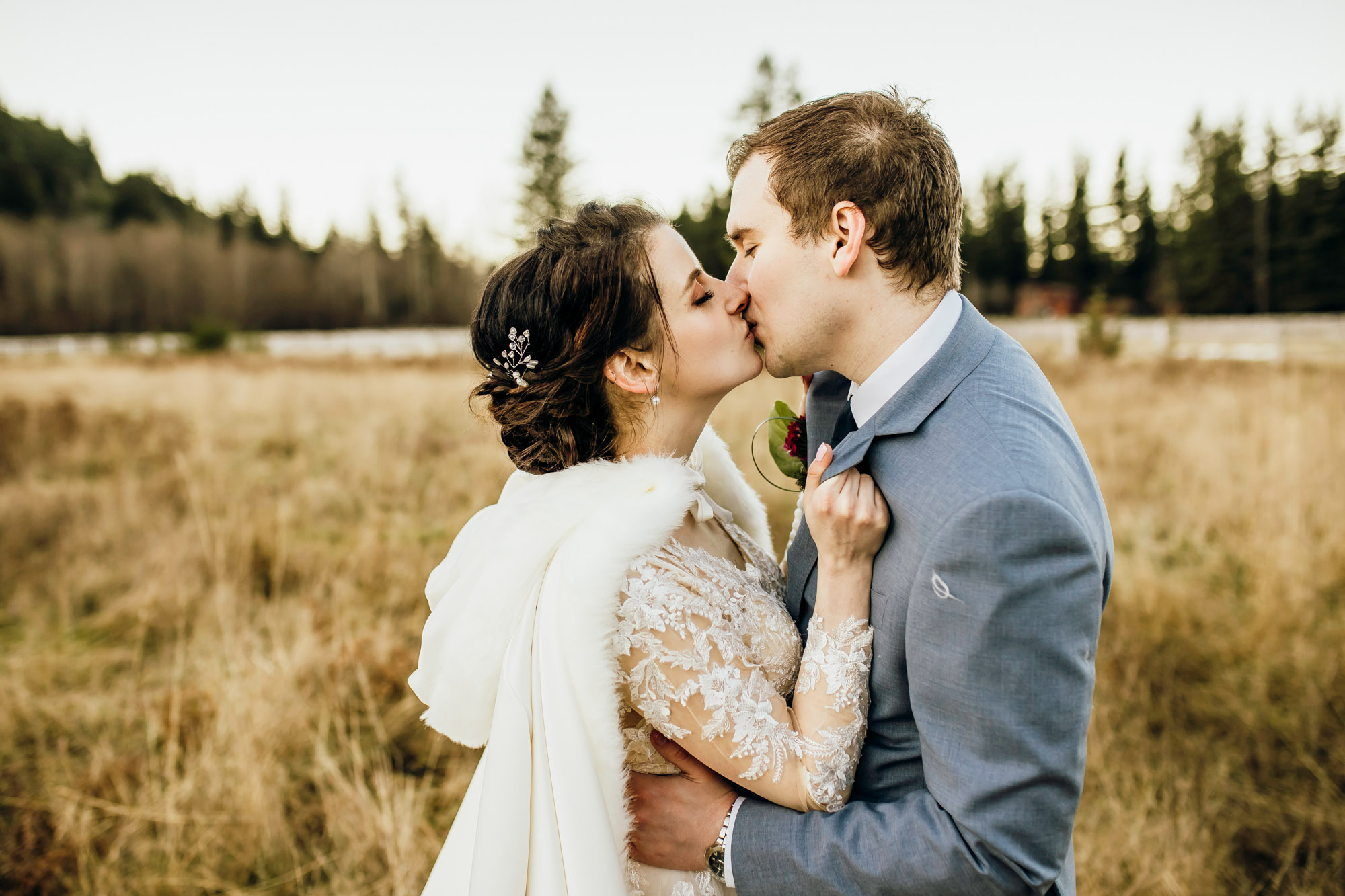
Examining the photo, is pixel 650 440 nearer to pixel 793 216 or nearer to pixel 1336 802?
pixel 793 216

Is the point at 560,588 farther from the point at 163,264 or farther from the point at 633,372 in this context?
the point at 163,264

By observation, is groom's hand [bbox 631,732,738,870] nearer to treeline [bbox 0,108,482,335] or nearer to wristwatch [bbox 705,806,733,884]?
wristwatch [bbox 705,806,733,884]

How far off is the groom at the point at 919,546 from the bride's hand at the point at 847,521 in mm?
33

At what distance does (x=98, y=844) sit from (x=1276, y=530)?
6976 mm

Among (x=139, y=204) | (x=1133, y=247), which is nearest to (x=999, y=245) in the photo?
(x=1133, y=247)

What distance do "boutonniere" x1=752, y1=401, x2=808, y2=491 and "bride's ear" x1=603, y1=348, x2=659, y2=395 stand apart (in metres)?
0.40

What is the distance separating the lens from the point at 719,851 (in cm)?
166

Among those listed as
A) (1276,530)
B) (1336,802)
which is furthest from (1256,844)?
(1276,530)

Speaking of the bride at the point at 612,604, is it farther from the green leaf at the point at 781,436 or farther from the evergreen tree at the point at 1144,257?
the evergreen tree at the point at 1144,257

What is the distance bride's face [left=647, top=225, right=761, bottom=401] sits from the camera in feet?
6.62

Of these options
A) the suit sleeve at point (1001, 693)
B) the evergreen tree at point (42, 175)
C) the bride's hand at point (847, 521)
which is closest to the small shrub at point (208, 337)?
the bride's hand at point (847, 521)

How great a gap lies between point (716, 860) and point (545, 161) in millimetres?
36094

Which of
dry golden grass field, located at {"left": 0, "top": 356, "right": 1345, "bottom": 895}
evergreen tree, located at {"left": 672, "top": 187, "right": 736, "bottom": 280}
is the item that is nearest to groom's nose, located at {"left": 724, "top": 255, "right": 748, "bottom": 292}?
dry golden grass field, located at {"left": 0, "top": 356, "right": 1345, "bottom": 895}

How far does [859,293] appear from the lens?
179cm
